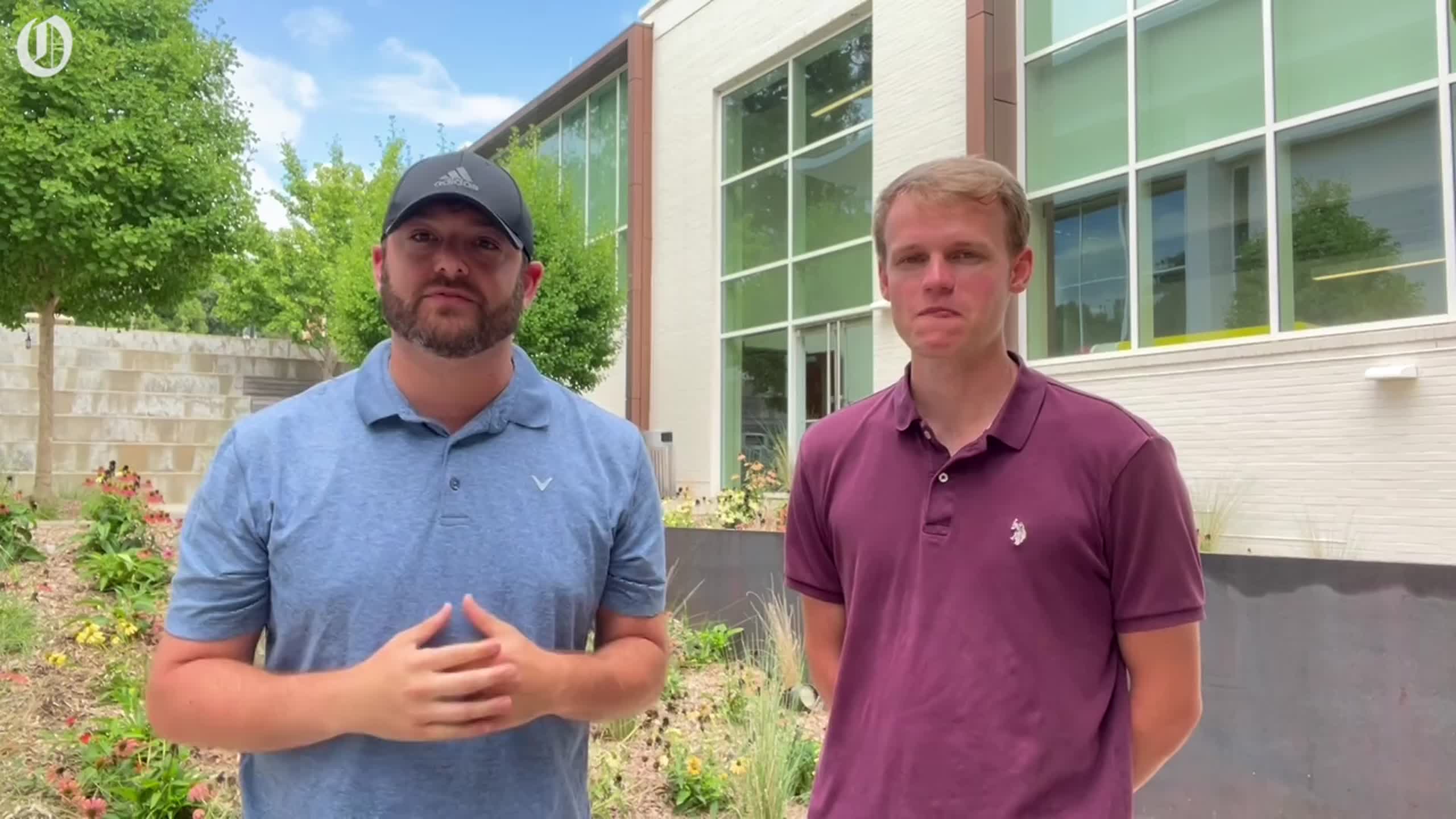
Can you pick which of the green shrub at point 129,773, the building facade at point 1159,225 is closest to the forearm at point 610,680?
the green shrub at point 129,773

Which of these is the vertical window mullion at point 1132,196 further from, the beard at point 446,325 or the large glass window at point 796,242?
the beard at point 446,325

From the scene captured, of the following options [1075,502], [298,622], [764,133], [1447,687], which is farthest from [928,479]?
[764,133]

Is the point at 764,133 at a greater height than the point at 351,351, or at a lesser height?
greater

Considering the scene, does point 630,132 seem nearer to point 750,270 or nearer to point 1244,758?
point 750,270

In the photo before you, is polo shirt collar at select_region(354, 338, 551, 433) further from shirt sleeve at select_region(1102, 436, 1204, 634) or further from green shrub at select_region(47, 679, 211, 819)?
green shrub at select_region(47, 679, 211, 819)

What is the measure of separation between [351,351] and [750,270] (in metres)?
5.89

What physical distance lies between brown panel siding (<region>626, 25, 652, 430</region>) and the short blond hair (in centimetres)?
1351

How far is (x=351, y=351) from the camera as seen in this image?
48.7ft

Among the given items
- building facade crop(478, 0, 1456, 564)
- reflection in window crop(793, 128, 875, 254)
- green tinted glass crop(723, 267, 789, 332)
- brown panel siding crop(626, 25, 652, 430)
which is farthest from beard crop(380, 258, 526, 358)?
brown panel siding crop(626, 25, 652, 430)

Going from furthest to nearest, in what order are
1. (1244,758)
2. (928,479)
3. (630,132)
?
(630,132) → (1244,758) → (928,479)

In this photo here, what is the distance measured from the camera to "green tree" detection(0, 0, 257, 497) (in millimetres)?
9477

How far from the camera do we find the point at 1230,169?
7883mm

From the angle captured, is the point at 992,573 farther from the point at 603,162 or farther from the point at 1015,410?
the point at 603,162

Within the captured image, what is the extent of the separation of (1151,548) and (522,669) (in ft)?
3.24
